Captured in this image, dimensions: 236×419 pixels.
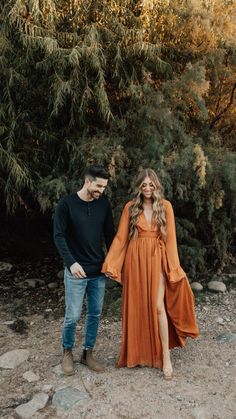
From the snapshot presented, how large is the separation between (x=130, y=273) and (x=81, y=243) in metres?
0.50

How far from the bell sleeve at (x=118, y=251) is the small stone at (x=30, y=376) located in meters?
1.07

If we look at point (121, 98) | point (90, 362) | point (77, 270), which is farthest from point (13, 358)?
point (121, 98)

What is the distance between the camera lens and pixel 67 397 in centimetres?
347

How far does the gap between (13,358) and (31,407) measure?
93 cm

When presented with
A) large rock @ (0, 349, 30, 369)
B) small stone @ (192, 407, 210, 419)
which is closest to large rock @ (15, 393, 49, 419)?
large rock @ (0, 349, 30, 369)

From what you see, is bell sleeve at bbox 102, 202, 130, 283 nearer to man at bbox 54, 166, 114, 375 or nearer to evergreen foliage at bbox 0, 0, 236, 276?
man at bbox 54, 166, 114, 375

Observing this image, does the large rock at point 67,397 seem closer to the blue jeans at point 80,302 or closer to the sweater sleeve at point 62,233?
the blue jeans at point 80,302

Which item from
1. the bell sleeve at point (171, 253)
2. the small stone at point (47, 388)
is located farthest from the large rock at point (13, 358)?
the bell sleeve at point (171, 253)

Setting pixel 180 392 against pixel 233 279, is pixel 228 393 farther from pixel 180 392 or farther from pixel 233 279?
pixel 233 279

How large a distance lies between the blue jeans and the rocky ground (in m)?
0.33

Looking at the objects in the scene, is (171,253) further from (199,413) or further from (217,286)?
(217,286)

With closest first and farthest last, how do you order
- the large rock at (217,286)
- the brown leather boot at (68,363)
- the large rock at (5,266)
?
the brown leather boot at (68,363) < the large rock at (217,286) < the large rock at (5,266)

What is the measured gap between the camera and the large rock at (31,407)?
3277 millimetres

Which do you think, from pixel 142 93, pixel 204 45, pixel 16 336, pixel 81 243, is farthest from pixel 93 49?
pixel 16 336
